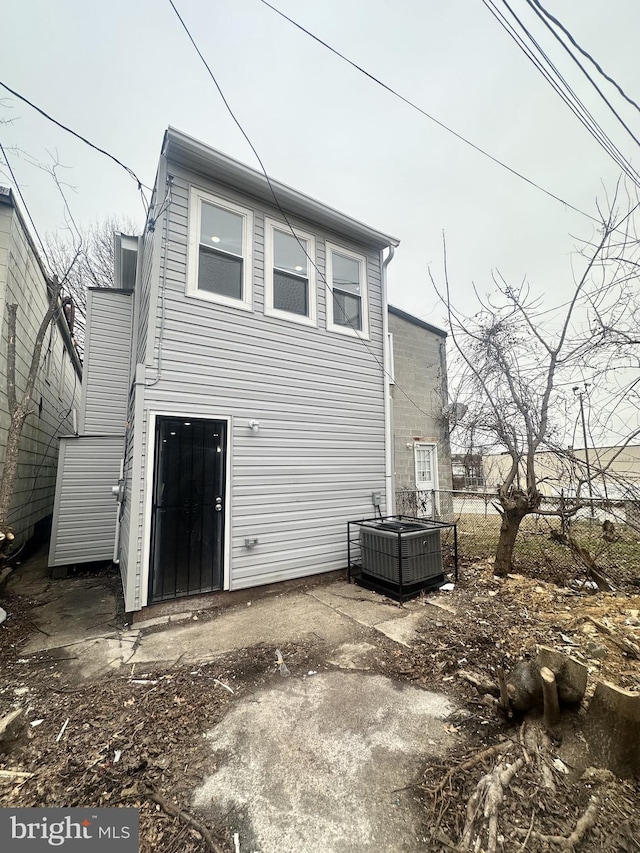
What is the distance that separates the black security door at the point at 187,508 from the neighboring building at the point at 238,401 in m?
0.01

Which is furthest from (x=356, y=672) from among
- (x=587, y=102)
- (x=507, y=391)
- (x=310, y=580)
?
(x=587, y=102)

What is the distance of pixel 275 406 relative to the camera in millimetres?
4891

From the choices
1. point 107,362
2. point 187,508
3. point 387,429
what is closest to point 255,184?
point 387,429

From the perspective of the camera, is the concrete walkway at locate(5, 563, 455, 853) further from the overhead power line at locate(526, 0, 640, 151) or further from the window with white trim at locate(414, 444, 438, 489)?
the window with white trim at locate(414, 444, 438, 489)

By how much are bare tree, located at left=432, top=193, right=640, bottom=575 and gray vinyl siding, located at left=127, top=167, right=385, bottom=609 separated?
184cm

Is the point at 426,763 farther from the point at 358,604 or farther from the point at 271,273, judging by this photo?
the point at 271,273

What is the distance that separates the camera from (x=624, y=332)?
165 inches

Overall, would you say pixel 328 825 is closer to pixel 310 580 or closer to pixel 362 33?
pixel 310 580

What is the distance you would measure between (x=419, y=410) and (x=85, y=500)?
25.2 feet

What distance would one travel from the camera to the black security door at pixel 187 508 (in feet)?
12.8

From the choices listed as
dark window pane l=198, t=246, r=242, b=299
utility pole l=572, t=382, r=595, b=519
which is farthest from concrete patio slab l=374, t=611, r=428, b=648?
dark window pane l=198, t=246, r=242, b=299

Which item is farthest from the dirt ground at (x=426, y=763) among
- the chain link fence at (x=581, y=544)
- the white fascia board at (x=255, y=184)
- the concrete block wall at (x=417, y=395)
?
the concrete block wall at (x=417, y=395)

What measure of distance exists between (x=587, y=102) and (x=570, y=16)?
70 cm

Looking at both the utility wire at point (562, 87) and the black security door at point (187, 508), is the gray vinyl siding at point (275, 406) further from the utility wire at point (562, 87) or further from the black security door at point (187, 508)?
the utility wire at point (562, 87)
